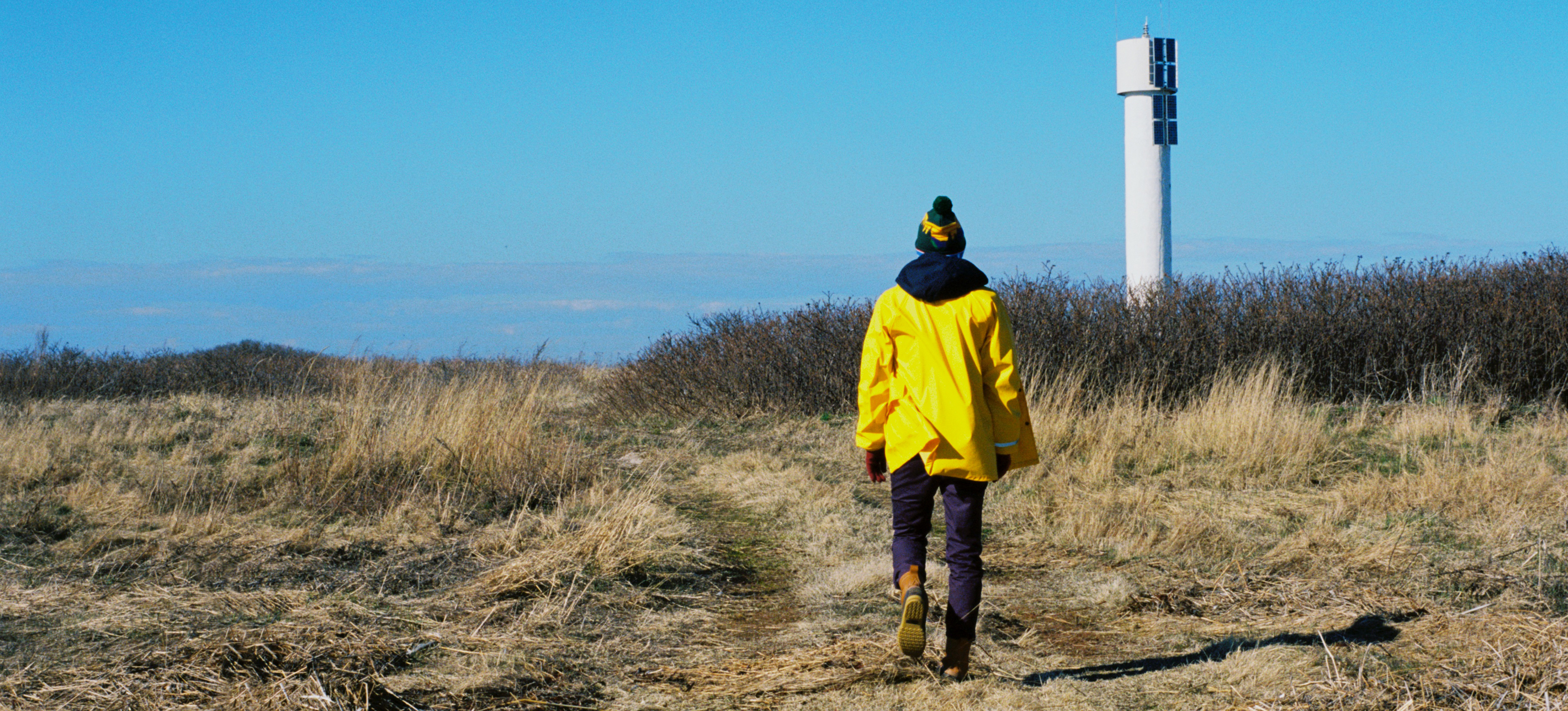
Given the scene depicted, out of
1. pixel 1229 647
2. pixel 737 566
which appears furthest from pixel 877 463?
pixel 737 566

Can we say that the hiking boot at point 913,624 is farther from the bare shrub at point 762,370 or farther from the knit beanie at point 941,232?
the bare shrub at point 762,370

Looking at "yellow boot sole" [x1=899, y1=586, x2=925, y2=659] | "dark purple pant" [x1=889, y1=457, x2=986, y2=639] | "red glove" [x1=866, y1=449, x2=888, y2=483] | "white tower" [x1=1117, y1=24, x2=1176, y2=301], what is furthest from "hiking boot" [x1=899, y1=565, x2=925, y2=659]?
"white tower" [x1=1117, y1=24, x2=1176, y2=301]

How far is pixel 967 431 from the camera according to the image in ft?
12.0

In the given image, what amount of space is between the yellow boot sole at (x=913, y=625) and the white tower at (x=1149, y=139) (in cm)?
1825

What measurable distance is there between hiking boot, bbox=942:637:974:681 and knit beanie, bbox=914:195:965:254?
4.49 feet

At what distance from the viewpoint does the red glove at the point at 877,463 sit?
3.89 m

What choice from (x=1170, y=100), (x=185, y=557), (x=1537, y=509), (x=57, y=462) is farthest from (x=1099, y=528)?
(x=1170, y=100)

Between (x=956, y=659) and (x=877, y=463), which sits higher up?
(x=877, y=463)

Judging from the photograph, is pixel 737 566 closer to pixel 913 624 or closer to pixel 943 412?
pixel 913 624

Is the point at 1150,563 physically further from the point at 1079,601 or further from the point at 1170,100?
the point at 1170,100

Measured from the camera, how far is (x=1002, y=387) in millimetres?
3684

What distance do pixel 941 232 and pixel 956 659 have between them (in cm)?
151

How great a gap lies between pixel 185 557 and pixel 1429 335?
498 inches

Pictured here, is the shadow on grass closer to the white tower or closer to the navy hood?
the navy hood
